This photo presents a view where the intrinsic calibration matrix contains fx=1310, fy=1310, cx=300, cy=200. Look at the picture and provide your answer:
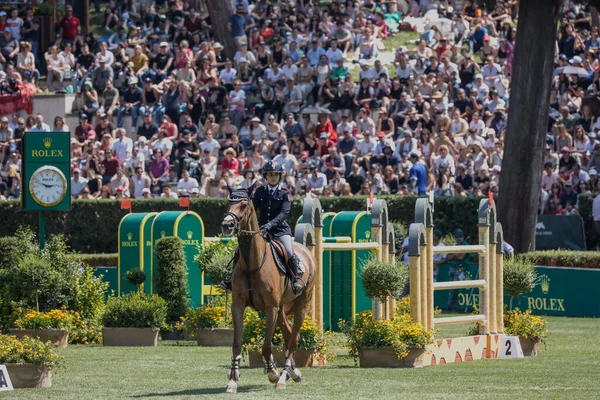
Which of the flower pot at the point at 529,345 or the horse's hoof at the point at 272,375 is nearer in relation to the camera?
the horse's hoof at the point at 272,375

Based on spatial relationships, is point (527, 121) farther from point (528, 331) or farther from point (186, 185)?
point (528, 331)

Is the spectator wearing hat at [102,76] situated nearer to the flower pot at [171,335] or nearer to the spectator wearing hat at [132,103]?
the spectator wearing hat at [132,103]

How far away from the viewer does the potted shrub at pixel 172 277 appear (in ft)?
68.4

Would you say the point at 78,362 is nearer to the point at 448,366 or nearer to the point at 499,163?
the point at 448,366

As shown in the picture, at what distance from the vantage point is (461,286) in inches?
668

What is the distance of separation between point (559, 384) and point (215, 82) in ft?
76.6

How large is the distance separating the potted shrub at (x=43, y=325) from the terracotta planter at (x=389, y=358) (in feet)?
17.3

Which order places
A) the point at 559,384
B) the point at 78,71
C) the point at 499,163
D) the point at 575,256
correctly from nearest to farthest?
the point at 559,384
the point at 575,256
the point at 499,163
the point at 78,71

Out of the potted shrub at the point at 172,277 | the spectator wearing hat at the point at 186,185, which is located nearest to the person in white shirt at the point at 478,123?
the spectator wearing hat at the point at 186,185

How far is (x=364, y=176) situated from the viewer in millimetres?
31438

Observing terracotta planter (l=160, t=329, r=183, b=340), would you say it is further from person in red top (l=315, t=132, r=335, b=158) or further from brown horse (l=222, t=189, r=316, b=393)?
person in red top (l=315, t=132, r=335, b=158)

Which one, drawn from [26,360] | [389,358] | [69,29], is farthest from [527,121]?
[69,29]

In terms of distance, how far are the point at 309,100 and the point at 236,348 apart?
22.2 m

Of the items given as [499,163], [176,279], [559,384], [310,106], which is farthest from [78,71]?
[559,384]
